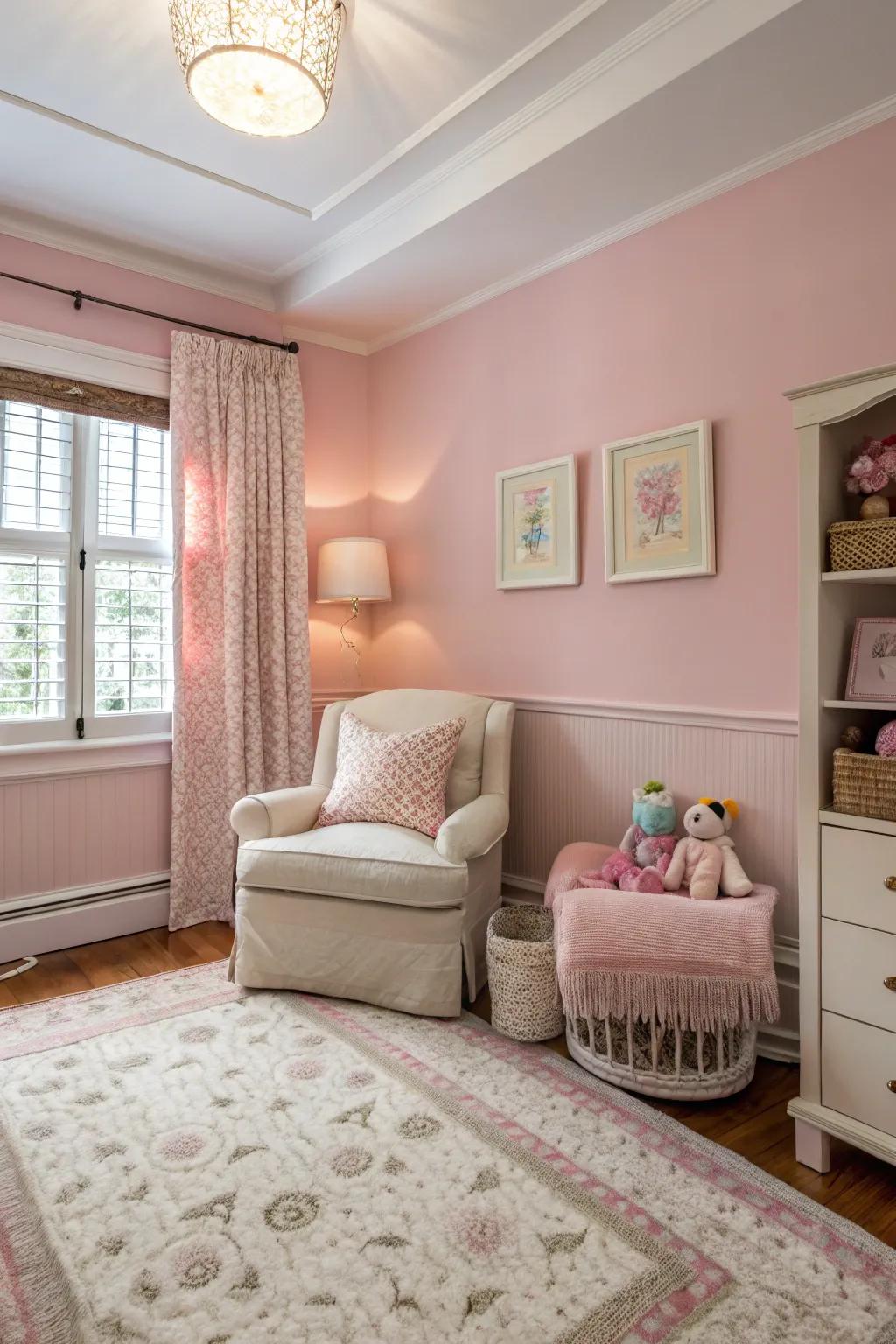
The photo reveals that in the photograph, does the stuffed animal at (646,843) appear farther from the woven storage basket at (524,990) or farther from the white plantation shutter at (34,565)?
the white plantation shutter at (34,565)

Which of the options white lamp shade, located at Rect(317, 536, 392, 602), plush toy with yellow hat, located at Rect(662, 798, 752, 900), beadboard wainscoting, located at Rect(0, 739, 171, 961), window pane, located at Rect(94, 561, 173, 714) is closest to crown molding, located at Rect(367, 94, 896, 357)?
white lamp shade, located at Rect(317, 536, 392, 602)

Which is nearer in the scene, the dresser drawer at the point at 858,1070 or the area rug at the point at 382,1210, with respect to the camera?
the area rug at the point at 382,1210

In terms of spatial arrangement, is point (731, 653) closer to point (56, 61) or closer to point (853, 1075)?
point (853, 1075)

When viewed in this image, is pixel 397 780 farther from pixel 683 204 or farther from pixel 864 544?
pixel 683 204

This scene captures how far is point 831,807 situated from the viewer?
1848mm

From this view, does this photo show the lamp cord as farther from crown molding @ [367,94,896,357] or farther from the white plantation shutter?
crown molding @ [367,94,896,357]

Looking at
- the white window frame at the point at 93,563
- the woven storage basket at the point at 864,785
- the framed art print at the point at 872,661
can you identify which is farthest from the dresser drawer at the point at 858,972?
the white window frame at the point at 93,563

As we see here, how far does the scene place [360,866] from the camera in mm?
2496

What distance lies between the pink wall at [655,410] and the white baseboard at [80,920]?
58.4 inches

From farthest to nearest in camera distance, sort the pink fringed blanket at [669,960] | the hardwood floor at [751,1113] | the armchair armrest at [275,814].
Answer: the armchair armrest at [275,814]
the pink fringed blanket at [669,960]
the hardwood floor at [751,1113]

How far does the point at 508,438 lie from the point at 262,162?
127cm

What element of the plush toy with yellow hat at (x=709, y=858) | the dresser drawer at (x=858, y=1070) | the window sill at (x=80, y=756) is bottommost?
the dresser drawer at (x=858, y=1070)

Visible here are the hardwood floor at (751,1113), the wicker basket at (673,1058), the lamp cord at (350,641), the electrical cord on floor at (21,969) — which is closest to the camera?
the hardwood floor at (751,1113)

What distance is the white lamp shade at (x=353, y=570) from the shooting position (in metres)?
3.52
